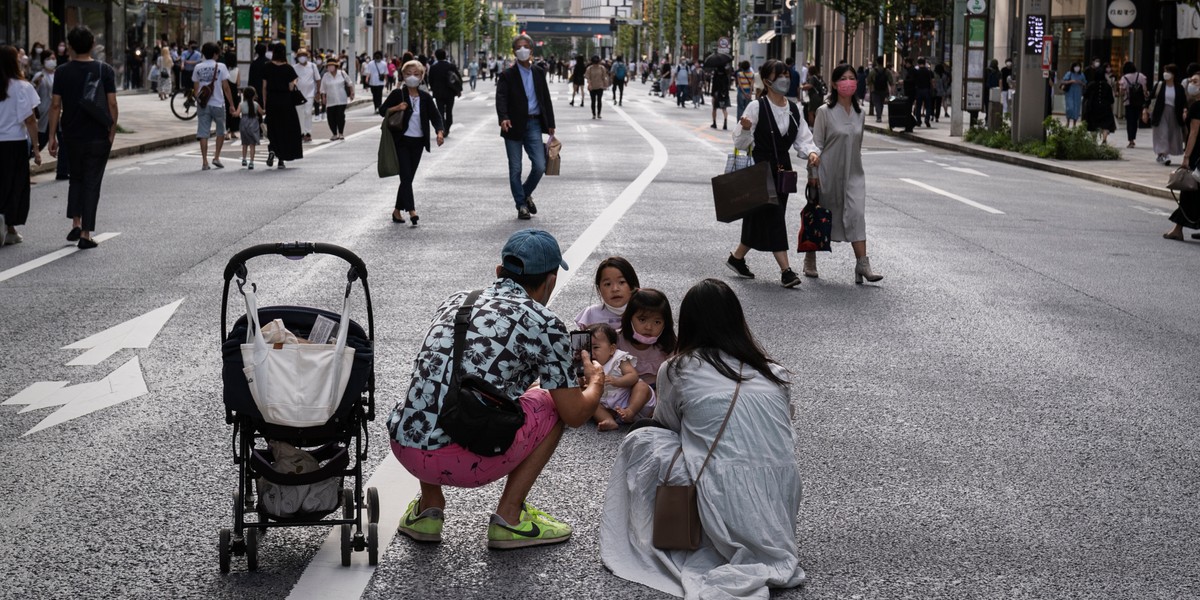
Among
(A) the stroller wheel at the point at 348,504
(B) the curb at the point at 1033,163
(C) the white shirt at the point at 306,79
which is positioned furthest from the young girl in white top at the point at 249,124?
(A) the stroller wheel at the point at 348,504

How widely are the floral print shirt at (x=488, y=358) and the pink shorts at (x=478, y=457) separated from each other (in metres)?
0.04

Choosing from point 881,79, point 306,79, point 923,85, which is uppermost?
point 881,79

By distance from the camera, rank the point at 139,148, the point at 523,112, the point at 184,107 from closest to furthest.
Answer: the point at 523,112 < the point at 139,148 < the point at 184,107

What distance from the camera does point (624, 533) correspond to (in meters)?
5.21

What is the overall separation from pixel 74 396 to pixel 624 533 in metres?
3.80

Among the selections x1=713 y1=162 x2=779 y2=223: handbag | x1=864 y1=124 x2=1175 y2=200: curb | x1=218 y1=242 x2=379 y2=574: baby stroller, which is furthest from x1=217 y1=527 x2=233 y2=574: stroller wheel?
x1=864 y1=124 x2=1175 y2=200: curb

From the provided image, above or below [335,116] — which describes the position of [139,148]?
below

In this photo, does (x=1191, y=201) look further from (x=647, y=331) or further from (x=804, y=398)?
(x=647, y=331)

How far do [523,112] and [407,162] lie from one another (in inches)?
54.1

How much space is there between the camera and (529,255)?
17.3 feet

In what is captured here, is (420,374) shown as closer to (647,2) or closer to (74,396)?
(74,396)

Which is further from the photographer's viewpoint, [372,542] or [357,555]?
[357,555]

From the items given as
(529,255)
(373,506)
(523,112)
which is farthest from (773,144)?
(373,506)

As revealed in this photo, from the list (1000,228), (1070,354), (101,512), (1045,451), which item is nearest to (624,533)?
(101,512)
